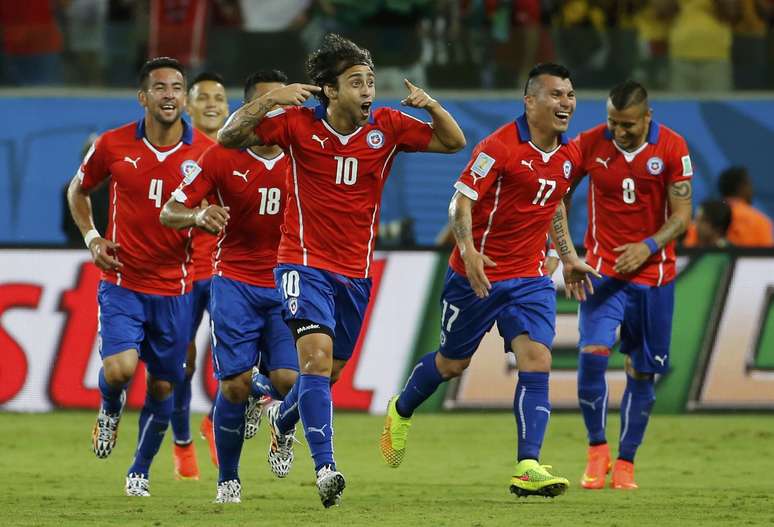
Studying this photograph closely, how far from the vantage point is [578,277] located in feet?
33.1

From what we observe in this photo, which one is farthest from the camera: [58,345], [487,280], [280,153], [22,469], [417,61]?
[417,61]

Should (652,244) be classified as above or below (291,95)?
below

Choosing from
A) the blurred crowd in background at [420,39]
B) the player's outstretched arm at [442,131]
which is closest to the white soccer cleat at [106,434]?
the player's outstretched arm at [442,131]

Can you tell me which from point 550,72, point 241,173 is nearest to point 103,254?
point 241,173

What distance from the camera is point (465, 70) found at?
16656mm

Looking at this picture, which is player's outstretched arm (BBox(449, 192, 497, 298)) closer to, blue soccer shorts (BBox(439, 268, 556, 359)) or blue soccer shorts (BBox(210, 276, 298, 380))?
blue soccer shorts (BBox(439, 268, 556, 359))

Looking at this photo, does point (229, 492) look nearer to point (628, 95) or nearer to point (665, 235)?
point (665, 235)

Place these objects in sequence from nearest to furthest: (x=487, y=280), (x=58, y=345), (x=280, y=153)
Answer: (x=487, y=280)
(x=280, y=153)
(x=58, y=345)

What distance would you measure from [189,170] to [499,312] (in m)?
1.99

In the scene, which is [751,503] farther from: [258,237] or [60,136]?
[60,136]

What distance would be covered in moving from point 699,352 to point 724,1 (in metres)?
4.63

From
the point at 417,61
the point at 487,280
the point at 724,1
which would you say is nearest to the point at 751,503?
the point at 487,280

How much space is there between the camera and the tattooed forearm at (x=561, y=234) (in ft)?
33.0

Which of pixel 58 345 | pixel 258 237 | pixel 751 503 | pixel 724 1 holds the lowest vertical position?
pixel 58 345
